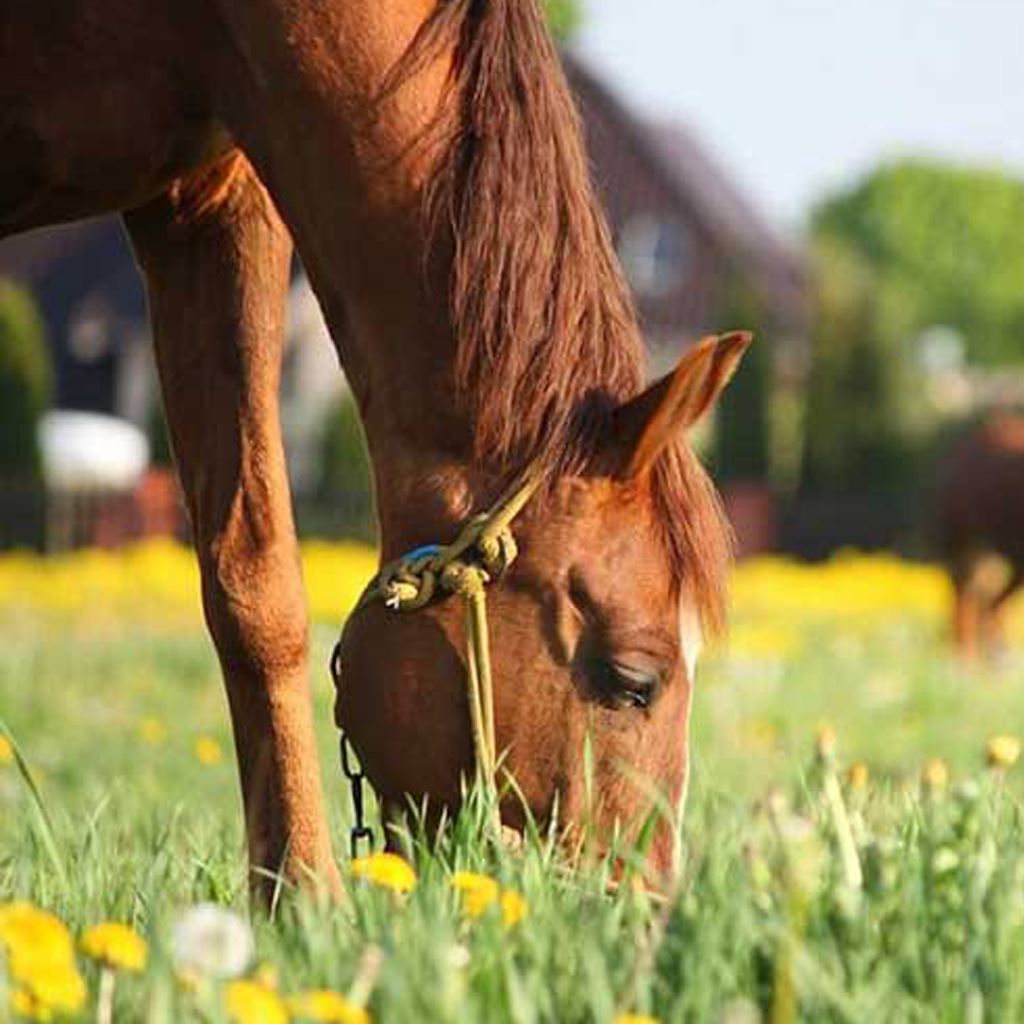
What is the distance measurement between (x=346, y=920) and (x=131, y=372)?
36.0 m

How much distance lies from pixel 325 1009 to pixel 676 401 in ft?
4.53

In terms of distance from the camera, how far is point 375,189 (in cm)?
357

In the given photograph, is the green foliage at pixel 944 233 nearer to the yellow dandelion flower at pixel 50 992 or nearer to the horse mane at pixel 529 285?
the horse mane at pixel 529 285

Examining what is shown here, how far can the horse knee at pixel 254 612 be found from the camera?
3.96 metres

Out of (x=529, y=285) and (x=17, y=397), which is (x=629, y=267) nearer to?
(x=529, y=285)

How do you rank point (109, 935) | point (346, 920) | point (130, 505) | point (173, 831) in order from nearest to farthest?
point (109, 935), point (346, 920), point (173, 831), point (130, 505)

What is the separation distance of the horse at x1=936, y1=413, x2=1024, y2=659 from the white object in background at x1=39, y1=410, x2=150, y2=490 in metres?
9.61

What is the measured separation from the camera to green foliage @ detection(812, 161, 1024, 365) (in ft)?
341

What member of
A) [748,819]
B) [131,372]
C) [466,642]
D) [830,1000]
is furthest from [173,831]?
[131,372]

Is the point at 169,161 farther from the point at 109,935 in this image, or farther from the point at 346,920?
the point at 109,935

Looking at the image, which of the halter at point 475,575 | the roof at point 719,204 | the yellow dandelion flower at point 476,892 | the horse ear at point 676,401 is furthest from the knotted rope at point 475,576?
the roof at point 719,204

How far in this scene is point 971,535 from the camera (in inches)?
632

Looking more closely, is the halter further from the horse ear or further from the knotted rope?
the horse ear

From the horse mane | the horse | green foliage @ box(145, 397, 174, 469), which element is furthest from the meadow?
green foliage @ box(145, 397, 174, 469)
